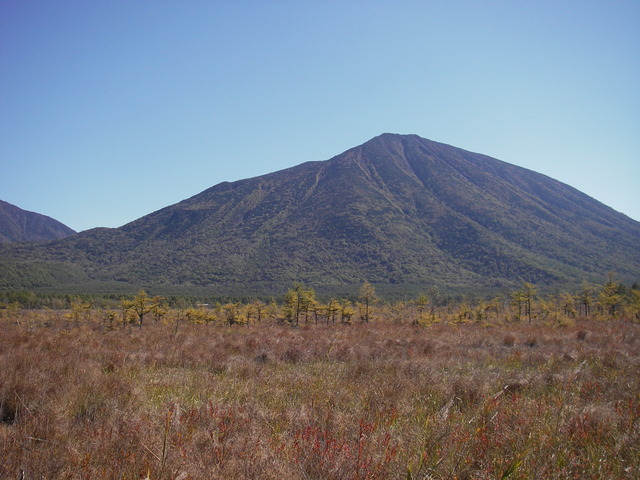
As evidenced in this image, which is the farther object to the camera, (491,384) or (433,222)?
(433,222)

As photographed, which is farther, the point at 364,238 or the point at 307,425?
the point at 364,238

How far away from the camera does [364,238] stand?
12938 centimetres

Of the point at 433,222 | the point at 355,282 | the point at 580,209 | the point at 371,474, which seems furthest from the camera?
the point at 580,209

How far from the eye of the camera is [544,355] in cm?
875

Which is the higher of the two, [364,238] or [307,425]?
[364,238]

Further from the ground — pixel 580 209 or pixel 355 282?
pixel 580 209

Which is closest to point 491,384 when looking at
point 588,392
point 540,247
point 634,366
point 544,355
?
point 588,392

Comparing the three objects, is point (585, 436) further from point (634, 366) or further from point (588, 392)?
point (634, 366)

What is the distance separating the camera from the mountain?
107m

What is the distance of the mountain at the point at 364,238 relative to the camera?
351ft

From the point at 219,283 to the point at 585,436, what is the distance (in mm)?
111867

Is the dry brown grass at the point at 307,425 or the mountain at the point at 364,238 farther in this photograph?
the mountain at the point at 364,238

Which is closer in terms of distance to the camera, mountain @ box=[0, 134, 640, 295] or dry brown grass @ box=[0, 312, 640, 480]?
dry brown grass @ box=[0, 312, 640, 480]

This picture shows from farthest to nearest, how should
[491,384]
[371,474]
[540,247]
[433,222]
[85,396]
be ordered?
[433,222] → [540,247] → [491,384] → [85,396] → [371,474]
